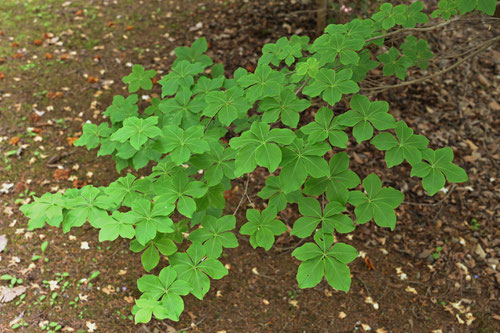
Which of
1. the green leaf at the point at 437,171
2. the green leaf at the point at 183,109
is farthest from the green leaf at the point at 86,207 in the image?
the green leaf at the point at 437,171

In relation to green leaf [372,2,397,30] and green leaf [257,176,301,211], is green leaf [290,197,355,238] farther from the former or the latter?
green leaf [372,2,397,30]

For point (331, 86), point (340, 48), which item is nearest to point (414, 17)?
point (340, 48)

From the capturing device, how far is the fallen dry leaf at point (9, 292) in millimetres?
2754

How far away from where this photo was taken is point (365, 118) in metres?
1.75

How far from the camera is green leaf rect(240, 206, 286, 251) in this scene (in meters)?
1.78

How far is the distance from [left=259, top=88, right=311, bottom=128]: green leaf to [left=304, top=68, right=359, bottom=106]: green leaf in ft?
0.24

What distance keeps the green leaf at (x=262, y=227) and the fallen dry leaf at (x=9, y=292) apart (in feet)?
6.34

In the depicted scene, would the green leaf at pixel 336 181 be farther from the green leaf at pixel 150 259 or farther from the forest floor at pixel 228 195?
the forest floor at pixel 228 195

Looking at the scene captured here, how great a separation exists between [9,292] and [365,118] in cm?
263

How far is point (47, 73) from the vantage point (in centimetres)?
423

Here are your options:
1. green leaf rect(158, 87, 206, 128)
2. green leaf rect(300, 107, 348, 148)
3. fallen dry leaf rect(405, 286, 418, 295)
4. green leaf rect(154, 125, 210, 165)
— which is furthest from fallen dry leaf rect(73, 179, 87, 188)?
fallen dry leaf rect(405, 286, 418, 295)

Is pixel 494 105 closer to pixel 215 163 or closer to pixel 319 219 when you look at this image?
pixel 319 219

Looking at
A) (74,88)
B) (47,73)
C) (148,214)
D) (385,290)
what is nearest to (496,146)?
(385,290)

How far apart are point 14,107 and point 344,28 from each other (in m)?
3.33
